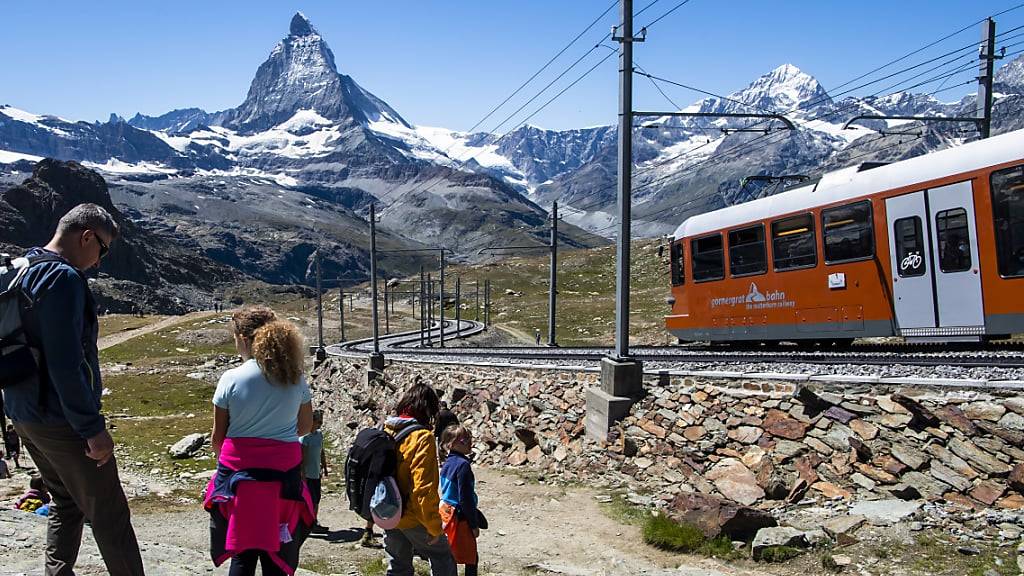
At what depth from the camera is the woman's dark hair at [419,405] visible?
668 cm

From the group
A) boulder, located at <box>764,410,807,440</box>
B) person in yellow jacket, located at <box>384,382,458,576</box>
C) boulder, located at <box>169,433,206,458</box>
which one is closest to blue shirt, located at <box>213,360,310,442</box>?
person in yellow jacket, located at <box>384,382,458,576</box>

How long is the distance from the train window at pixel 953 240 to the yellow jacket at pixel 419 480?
45.2ft

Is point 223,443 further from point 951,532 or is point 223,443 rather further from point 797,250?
point 797,250

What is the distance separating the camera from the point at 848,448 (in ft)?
39.5

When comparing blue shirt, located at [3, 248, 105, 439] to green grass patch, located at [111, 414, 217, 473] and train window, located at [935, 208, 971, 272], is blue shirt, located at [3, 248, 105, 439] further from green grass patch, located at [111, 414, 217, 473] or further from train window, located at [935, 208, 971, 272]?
green grass patch, located at [111, 414, 217, 473]

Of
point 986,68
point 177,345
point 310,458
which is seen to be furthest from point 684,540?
point 177,345

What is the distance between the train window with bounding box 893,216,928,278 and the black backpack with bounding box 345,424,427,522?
46.9 ft

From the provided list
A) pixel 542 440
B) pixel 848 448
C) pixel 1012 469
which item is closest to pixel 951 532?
pixel 1012 469

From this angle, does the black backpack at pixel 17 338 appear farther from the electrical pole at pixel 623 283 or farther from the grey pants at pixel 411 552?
the electrical pole at pixel 623 283

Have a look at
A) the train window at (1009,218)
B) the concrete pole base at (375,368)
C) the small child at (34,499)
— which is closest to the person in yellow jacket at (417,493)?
the small child at (34,499)

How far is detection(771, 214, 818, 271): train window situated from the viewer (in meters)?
19.2

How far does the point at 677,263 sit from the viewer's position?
79.5ft

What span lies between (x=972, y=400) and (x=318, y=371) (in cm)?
3556

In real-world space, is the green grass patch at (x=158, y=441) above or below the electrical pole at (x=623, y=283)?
below
